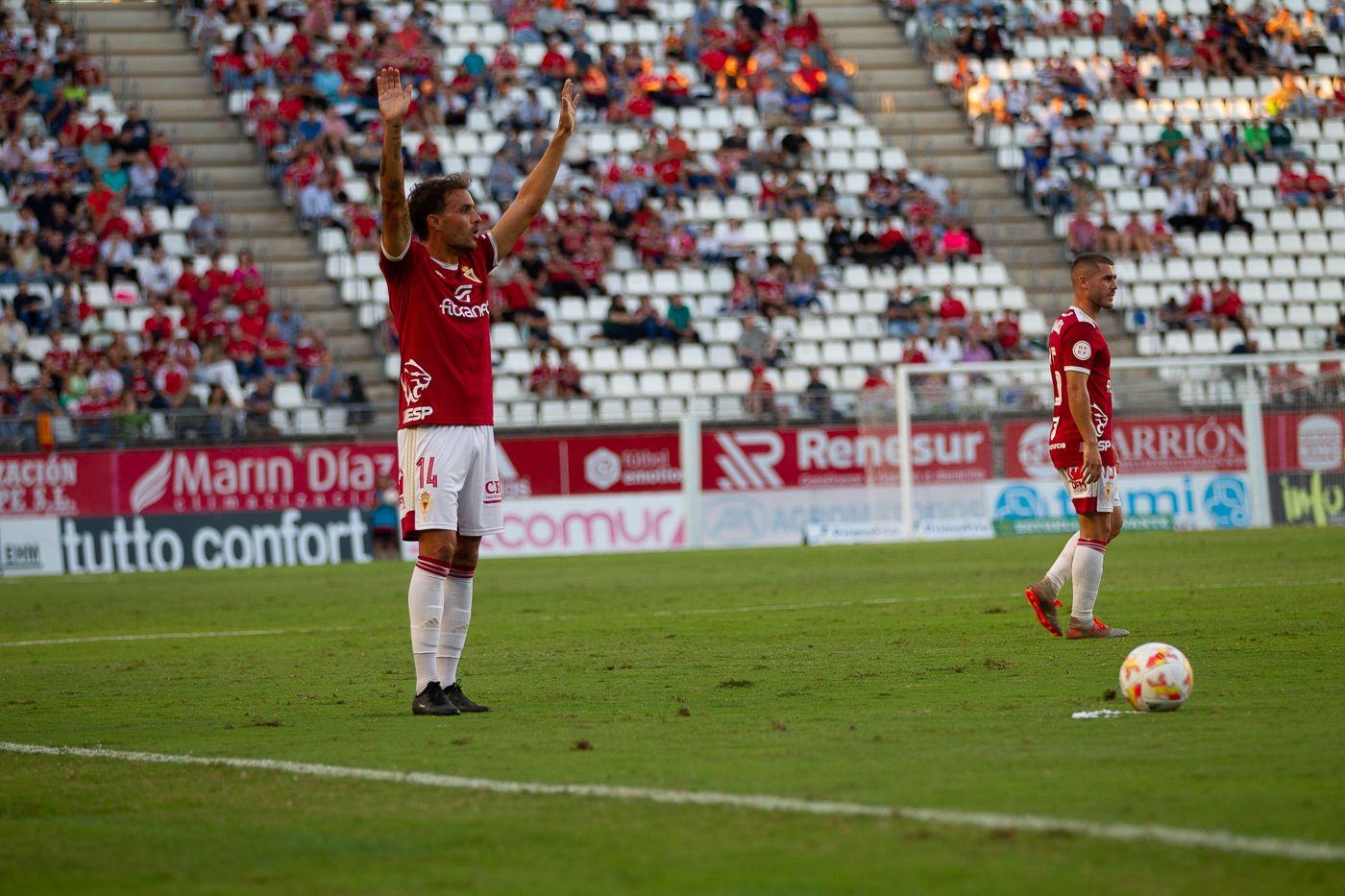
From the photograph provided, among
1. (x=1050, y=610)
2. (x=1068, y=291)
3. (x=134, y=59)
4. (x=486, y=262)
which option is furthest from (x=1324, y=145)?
(x=486, y=262)

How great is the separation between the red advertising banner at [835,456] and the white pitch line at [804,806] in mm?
20532

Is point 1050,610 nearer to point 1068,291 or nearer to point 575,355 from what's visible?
point 575,355

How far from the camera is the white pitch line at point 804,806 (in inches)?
182

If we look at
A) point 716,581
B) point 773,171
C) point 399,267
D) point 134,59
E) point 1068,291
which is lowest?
point 716,581

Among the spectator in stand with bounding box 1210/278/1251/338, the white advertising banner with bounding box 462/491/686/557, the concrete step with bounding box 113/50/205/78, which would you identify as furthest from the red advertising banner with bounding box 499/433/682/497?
the concrete step with bounding box 113/50/205/78

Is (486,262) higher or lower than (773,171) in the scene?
lower

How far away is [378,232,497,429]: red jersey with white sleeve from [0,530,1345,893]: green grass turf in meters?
1.46

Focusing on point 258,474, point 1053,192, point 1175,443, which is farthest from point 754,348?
A: point 258,474

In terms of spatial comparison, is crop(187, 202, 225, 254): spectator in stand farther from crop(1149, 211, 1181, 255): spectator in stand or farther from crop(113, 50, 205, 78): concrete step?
crop(1149, 211, 1181, 255): spectator in stand

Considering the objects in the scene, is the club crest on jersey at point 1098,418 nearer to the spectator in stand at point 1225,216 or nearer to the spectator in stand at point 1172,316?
the spectator in stand at point 1172,316

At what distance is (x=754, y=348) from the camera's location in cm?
3084

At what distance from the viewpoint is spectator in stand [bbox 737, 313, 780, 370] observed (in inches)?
1214

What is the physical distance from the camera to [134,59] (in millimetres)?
35469

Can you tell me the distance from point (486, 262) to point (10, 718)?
330 cm
